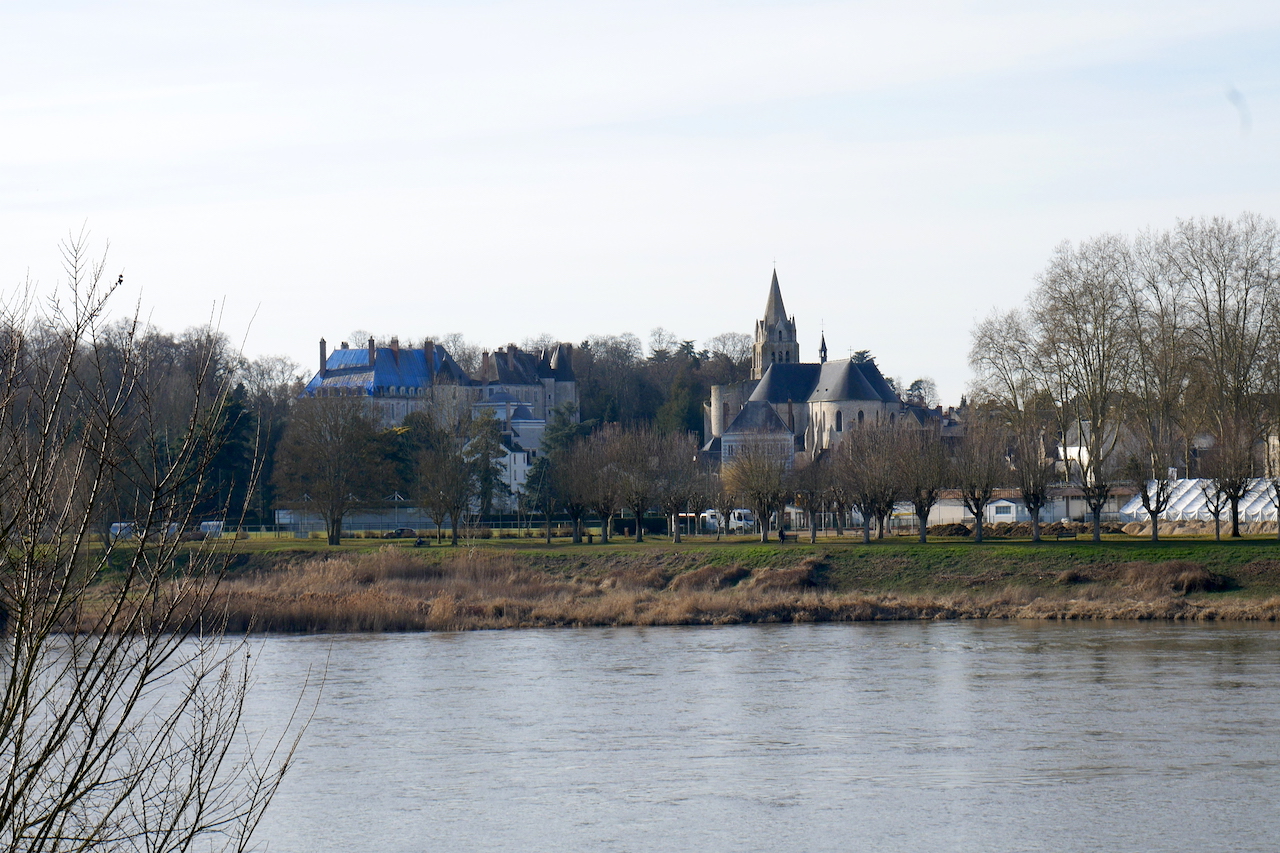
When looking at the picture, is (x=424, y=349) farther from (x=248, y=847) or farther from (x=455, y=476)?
(x=248, y=847)

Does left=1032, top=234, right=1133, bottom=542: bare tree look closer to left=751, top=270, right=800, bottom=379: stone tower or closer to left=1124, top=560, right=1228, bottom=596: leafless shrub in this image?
left=1124, top=560, right=1228, bottom=596: leafless shrub

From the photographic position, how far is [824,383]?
106562 mm

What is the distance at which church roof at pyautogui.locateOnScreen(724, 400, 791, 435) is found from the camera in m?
102

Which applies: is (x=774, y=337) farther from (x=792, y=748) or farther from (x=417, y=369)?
(x=792, y=748)

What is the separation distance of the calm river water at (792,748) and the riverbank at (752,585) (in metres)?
7.17

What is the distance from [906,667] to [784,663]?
2.65 meters

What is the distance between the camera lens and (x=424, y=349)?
129m

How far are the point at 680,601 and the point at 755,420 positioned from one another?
204 feet

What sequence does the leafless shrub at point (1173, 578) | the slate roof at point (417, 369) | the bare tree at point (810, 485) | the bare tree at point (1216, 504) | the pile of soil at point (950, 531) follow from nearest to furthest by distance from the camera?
the leafless shrub at point (1173, 578), the bare tree at point (1216, 504), the pile of soil at point (950, 531), the bare tree at point (810, 485), the slate roof at point (417, 369)

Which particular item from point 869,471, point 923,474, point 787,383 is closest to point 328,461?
point 869,471

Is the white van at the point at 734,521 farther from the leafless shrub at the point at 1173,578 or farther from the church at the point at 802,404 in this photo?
the leafless shrub at the point at 1173,578

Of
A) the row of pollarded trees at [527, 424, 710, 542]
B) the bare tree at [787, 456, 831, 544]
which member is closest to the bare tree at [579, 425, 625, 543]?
the row of pollarded trees at [527, 424, 710, 542]

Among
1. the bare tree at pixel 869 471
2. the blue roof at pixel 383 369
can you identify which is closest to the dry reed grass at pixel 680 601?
the bare tree at pixel 869 471

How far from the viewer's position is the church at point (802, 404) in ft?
338
